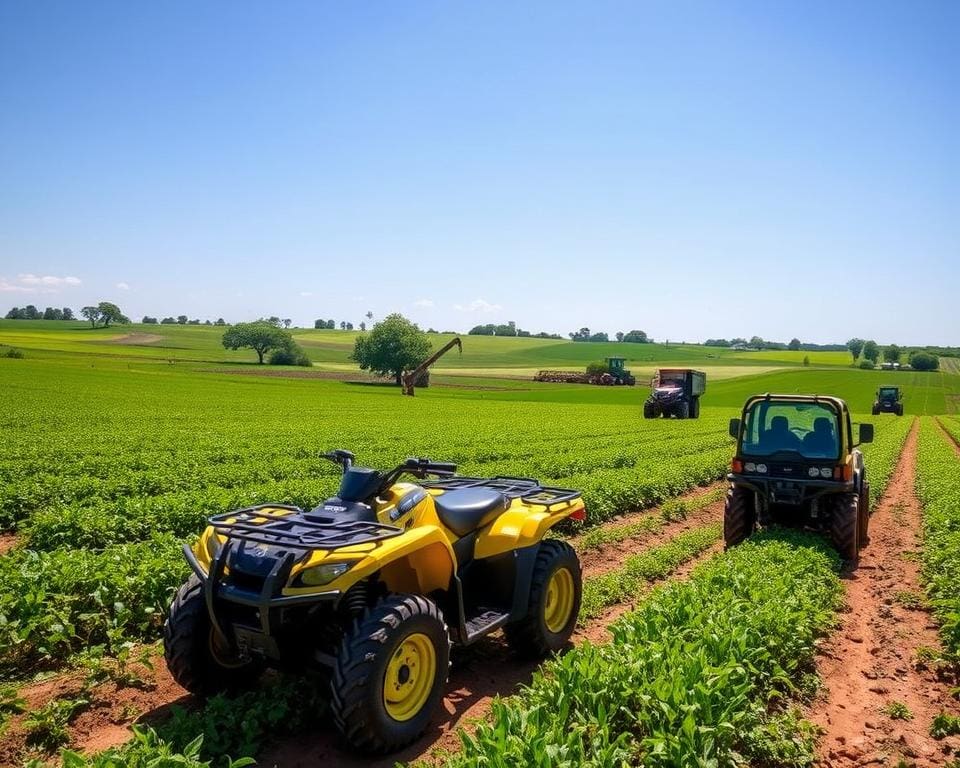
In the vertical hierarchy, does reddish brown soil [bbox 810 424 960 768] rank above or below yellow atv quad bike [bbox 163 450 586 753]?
below

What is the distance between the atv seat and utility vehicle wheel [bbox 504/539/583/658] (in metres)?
0.66

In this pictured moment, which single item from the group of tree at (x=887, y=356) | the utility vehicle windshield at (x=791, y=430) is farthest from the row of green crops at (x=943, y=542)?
the group of tree at (x=887, y=356)

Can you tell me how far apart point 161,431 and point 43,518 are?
1394 centimetres

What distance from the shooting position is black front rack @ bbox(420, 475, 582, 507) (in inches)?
249

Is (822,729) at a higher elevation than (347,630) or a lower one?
lower

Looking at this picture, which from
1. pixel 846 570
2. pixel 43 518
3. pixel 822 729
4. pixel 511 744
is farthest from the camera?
pixel 846 570

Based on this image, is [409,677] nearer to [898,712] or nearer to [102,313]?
[898,712]

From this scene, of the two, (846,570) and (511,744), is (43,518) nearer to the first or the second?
(511,744)

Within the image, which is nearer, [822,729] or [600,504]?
[822,729]

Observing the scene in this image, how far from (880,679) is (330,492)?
27.8 feet

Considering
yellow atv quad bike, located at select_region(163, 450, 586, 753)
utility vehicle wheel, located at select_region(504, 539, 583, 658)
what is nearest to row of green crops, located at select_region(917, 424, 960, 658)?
utility vehicle wheel, located at select_region(504, 539, 583, 658)

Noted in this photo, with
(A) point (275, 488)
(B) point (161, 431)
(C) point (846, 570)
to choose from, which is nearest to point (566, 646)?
(C) point (846, 570)

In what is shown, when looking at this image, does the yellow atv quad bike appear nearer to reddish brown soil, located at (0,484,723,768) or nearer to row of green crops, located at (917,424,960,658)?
reddish brown soil, located at (0,484,723,768)

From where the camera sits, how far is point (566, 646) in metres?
6.46
